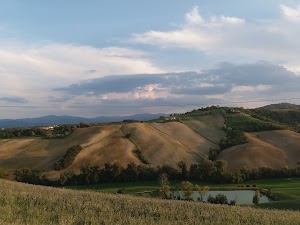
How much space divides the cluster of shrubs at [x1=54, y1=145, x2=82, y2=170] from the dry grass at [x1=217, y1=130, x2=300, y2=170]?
40181mm

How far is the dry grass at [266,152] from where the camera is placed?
326 ft

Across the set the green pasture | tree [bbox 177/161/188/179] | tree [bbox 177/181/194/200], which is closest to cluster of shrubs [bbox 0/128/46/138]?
the green pasture

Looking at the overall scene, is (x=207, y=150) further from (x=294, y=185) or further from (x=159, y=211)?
(x=159, y=211)

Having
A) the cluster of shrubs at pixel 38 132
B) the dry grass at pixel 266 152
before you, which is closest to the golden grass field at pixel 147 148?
the dry grass at pixel 266 152

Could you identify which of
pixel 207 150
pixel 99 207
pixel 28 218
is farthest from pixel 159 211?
pixel 207 150

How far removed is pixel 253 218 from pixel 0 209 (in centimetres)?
1056

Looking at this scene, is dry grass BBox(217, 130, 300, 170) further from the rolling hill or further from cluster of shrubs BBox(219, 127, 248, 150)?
cluster of shrubs BBox(219, 127, 248, 150)

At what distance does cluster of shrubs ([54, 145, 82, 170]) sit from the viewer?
321 feet

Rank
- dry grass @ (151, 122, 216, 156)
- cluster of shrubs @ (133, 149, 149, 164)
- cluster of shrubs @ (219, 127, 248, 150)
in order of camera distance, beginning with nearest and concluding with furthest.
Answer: cluster of shrubs @ (133, 149, 149, 164) → dry grass @ (151, 122, 216, 156) → cluster of shrubs @ (219, 127, 248, 150)

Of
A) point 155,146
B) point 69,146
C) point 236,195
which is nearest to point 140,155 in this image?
point 155,146

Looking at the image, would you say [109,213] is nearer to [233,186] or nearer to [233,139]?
[233,186]

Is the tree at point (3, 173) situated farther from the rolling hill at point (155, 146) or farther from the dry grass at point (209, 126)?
the dry grass at point (209, 126)

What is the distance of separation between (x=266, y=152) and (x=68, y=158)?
178 ft

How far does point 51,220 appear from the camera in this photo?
547 inches
